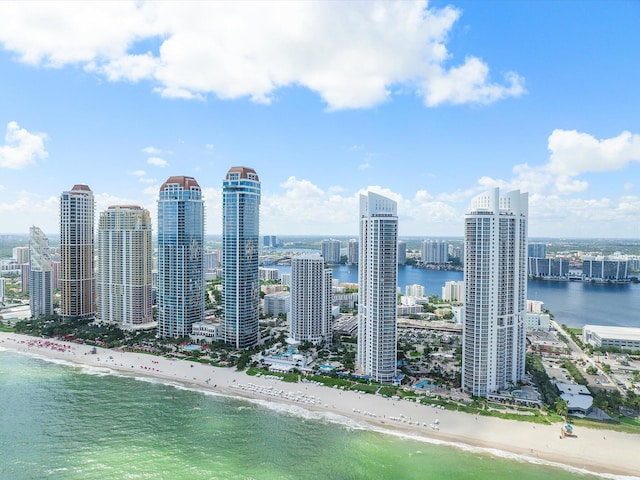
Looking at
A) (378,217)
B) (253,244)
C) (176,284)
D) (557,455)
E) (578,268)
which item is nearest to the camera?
(557,455)

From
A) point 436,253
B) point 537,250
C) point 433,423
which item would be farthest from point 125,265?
point 537,250

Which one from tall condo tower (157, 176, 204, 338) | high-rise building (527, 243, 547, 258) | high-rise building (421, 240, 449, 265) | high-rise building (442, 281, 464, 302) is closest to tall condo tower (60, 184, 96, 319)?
tall condo tower (157, 176, 204, 338)

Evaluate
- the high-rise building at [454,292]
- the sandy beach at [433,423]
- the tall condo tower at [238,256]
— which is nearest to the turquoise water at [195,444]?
the sandy beach at [433,423]

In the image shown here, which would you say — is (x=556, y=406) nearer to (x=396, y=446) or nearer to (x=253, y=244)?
(x=396, y=446)

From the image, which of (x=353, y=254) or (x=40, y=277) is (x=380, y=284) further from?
(x=353, y=254)

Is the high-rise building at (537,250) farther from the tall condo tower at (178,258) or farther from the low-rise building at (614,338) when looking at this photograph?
the tall condo tower at (178,258)

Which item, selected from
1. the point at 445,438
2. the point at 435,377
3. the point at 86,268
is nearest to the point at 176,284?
the point at 86,268
